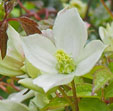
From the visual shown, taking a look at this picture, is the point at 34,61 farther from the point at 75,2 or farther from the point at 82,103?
the point at 75,2

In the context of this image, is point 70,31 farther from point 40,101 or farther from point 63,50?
point 40,101

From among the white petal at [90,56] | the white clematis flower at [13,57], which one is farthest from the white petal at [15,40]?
the white petal at [90,56]

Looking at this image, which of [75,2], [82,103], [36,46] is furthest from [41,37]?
[75,2]

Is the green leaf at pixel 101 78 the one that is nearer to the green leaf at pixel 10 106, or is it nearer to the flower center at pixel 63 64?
the flower center at pixel 63 64

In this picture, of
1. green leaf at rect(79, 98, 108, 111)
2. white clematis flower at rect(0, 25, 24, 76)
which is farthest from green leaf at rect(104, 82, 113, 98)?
white clematis flower at rect(0, 25, 24, 76)

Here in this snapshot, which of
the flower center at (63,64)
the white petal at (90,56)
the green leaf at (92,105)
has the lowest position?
the green leaf at (92,105)
